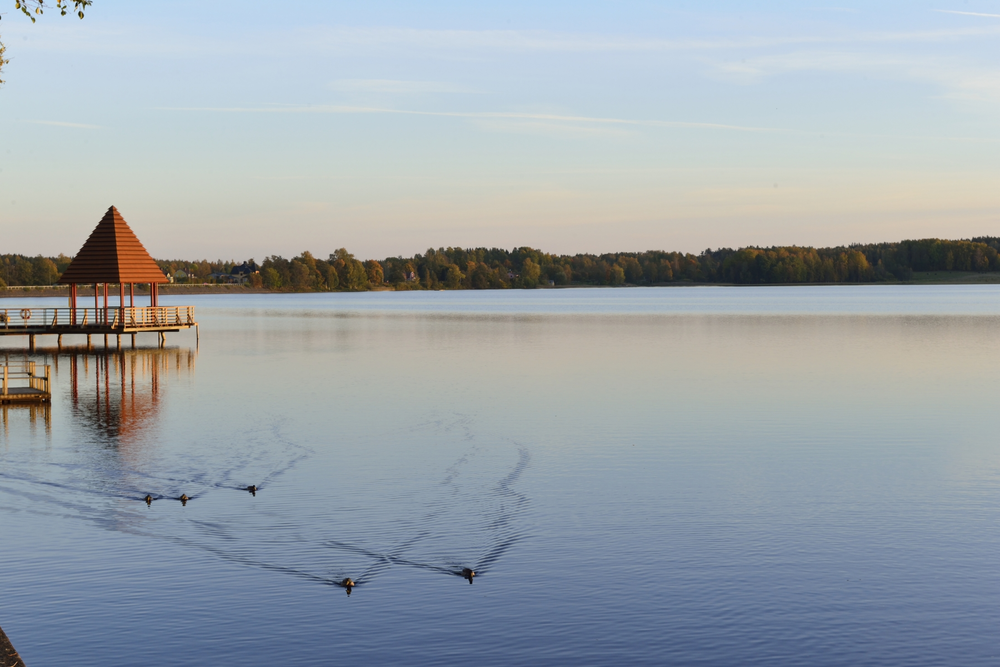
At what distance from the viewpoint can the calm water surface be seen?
1251cm

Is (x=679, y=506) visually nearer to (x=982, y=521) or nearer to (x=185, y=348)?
(x=982, y=521)

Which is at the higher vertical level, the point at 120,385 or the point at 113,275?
the point at 113,275

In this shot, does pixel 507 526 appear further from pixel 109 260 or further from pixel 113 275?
pixel 109 260

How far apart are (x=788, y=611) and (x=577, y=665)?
3.45 m

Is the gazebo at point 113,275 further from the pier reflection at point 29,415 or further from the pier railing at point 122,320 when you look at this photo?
the pier reflection at point 29,415

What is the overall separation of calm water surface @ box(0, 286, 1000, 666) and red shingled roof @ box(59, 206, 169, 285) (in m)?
22.0

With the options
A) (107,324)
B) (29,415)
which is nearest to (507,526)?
(29,415)

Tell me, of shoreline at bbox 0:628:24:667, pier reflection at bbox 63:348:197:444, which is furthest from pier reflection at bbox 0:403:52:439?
shoreline at bbox 0:628:24:667

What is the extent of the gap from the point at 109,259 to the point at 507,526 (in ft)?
163

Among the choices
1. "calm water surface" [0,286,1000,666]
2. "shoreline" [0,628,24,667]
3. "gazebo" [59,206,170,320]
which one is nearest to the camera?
"shoreline" [0,628,24,667]

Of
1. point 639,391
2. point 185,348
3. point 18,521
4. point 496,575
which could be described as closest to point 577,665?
point 496,575

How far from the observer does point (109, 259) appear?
6012 cm

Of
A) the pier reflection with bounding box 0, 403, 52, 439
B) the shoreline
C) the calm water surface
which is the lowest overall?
the calm water surface

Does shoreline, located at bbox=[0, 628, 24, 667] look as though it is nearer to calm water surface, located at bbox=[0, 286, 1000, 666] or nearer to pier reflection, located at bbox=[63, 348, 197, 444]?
calm water surface, located at bbox=[0, 286, 1000, 666]
